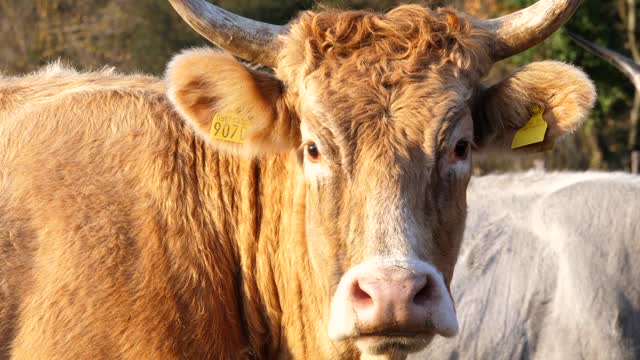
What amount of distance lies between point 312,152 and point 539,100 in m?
1.14

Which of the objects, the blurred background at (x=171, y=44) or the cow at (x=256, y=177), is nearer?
the cow at (x=256, y=177)

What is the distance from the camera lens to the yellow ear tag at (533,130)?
4.84 meters

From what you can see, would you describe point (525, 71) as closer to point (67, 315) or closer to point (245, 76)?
point (245, 76)

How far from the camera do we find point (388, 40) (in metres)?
4.57

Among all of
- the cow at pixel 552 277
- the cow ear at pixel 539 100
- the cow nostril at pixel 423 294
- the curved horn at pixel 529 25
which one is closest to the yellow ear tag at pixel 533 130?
the cow ear at pixel 539 100

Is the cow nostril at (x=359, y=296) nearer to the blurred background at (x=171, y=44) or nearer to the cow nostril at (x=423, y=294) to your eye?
the cow nostril at (x=423, y=294)

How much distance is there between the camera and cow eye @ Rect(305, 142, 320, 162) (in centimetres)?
447

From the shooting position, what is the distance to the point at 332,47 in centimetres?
457

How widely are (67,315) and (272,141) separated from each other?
3.91 feet

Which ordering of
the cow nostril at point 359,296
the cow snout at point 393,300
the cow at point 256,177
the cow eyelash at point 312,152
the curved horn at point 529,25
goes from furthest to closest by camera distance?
the curved horn at point 529,25 < the cow eyelash at point 312,152 < the cow at point 256,177 < the cow nostril at point 359,296 < the cow snout at point 393,300

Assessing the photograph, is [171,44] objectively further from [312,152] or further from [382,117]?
[382,117]

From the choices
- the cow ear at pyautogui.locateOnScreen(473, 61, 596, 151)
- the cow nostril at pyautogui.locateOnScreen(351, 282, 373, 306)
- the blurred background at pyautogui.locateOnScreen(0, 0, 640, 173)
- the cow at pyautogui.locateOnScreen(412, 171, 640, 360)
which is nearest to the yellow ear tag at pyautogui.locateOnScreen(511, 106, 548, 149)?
the cow ear at pyautogui.locateOnScreen(473, 61, 596, 151)

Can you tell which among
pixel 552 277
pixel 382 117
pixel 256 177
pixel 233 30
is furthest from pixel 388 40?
pixel 552 277

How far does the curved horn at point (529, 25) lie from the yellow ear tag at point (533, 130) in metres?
0.31
